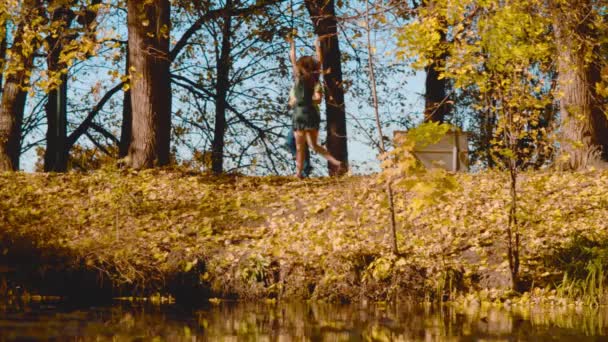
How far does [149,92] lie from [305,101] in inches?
→ 124

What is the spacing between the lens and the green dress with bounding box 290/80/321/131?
12.5 meters

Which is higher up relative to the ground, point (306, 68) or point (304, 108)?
point (306, 68)

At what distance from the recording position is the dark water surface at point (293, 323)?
652 cm

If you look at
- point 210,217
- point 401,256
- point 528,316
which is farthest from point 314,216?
point 528,316

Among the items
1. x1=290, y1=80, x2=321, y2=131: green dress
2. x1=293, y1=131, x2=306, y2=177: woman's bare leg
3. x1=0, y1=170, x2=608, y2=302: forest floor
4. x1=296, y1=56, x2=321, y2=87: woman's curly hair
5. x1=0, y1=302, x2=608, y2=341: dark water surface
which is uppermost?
x1=296, y1=56, x2=321, y2=87: woman's curly hair

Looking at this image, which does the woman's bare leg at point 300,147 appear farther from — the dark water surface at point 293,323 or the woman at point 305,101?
the dark water surface at point 293,323

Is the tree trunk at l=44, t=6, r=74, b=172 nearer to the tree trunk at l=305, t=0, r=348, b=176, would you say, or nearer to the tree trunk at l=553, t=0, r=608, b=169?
the tree trunk at l=305, t=0, r=348, b=176

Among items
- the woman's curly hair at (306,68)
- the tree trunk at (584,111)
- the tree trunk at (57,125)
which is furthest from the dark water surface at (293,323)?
the tree trunk at (57,125)

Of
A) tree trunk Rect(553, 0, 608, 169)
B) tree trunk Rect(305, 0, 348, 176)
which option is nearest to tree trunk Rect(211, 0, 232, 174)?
tree trunk Rect(305, 0, 348, 176)

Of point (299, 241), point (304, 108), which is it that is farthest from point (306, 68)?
point (299, 241)

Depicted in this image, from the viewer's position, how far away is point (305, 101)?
1264 cm

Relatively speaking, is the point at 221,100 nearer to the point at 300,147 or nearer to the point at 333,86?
the point at 333,86

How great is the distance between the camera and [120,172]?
13.3 m

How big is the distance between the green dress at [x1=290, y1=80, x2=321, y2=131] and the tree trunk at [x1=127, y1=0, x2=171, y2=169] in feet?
9.16
